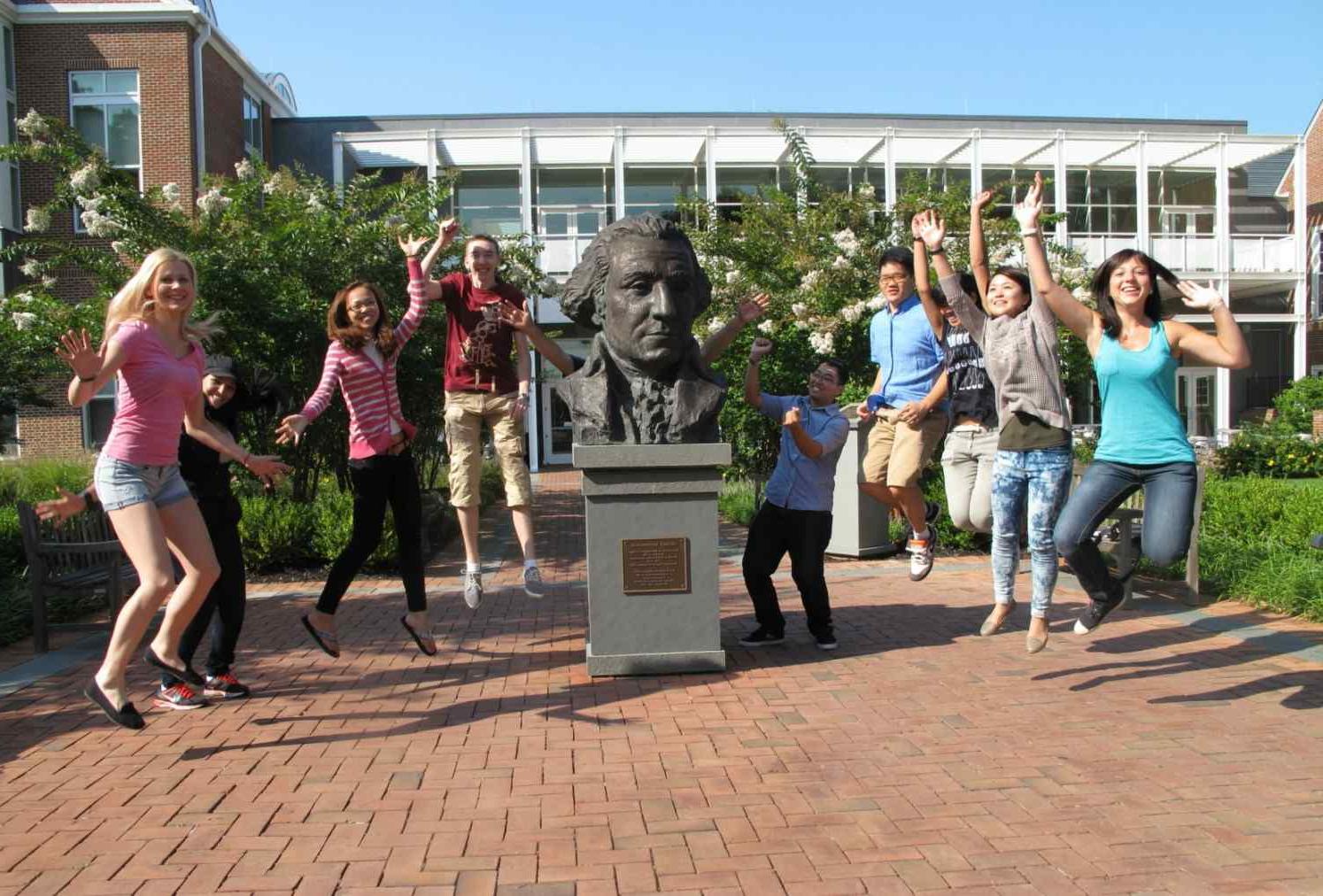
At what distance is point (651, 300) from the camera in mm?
5668

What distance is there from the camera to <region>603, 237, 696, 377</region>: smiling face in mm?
5645

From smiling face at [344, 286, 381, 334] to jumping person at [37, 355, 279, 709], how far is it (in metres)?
0.70

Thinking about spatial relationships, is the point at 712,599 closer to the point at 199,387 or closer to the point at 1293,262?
the point at 199,387

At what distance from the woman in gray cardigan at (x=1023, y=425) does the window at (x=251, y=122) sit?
84.8 ft

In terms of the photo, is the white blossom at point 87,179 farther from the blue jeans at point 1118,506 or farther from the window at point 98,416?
the window at point 98,416

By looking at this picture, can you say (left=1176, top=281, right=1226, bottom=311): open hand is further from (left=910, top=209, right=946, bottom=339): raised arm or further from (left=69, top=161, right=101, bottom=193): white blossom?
(left=69, top=161, right=101, bottom=193): white blossom

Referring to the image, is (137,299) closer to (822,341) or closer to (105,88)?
(822,341)

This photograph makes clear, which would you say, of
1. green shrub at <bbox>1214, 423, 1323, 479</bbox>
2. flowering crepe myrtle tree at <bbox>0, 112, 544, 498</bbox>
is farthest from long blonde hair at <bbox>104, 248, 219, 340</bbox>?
green shrub at <bbox>1214, 423, 1323, 479</bbox>

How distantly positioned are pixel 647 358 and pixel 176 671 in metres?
2.79

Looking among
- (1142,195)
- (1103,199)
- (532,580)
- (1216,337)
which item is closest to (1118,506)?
(1216,337)

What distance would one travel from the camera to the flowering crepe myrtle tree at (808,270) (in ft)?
39.8

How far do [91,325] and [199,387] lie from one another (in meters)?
6.70

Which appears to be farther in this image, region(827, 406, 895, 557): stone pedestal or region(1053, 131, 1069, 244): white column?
region(1053, 131, 1069, 244): white column

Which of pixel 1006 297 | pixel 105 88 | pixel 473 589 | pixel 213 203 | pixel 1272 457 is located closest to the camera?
pixel 1006 297
